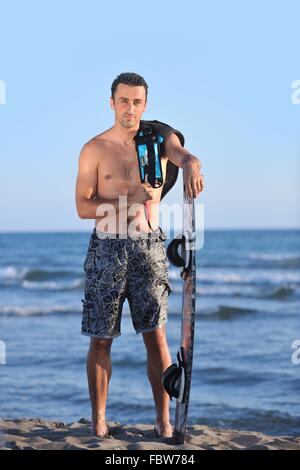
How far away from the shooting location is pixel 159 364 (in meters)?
4.33

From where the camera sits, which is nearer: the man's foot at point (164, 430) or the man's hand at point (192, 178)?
the man's hand at point (192, 178)

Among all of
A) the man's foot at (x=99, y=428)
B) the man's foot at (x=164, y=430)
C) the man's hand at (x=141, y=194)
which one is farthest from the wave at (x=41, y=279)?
the man's hand at (x=141, y=194)

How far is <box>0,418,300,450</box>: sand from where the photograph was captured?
165 inches

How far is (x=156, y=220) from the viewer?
4.36 m

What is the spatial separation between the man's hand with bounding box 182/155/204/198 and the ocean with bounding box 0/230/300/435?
2.67m

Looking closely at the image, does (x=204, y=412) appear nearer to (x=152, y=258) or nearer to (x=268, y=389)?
(x=268, y=389)

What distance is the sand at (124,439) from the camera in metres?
4.20

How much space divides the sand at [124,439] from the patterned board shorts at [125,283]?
623 mm

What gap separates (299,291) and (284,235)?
31.5m

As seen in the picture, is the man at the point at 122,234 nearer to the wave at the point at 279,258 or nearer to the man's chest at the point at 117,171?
the man's chest at the point at 117,171

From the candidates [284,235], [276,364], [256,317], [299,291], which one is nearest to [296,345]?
[276,364]

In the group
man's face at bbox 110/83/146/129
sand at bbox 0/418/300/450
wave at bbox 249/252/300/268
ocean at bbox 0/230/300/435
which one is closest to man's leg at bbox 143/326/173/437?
sand at bbox 0/418/300/450

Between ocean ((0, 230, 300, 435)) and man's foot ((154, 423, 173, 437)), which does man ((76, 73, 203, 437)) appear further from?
ocean ((0, 230, 300, 435))

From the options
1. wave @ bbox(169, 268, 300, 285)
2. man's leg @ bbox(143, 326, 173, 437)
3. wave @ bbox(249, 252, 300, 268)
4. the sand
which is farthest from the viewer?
wave @ bbox(249, 252, 300, 268)
